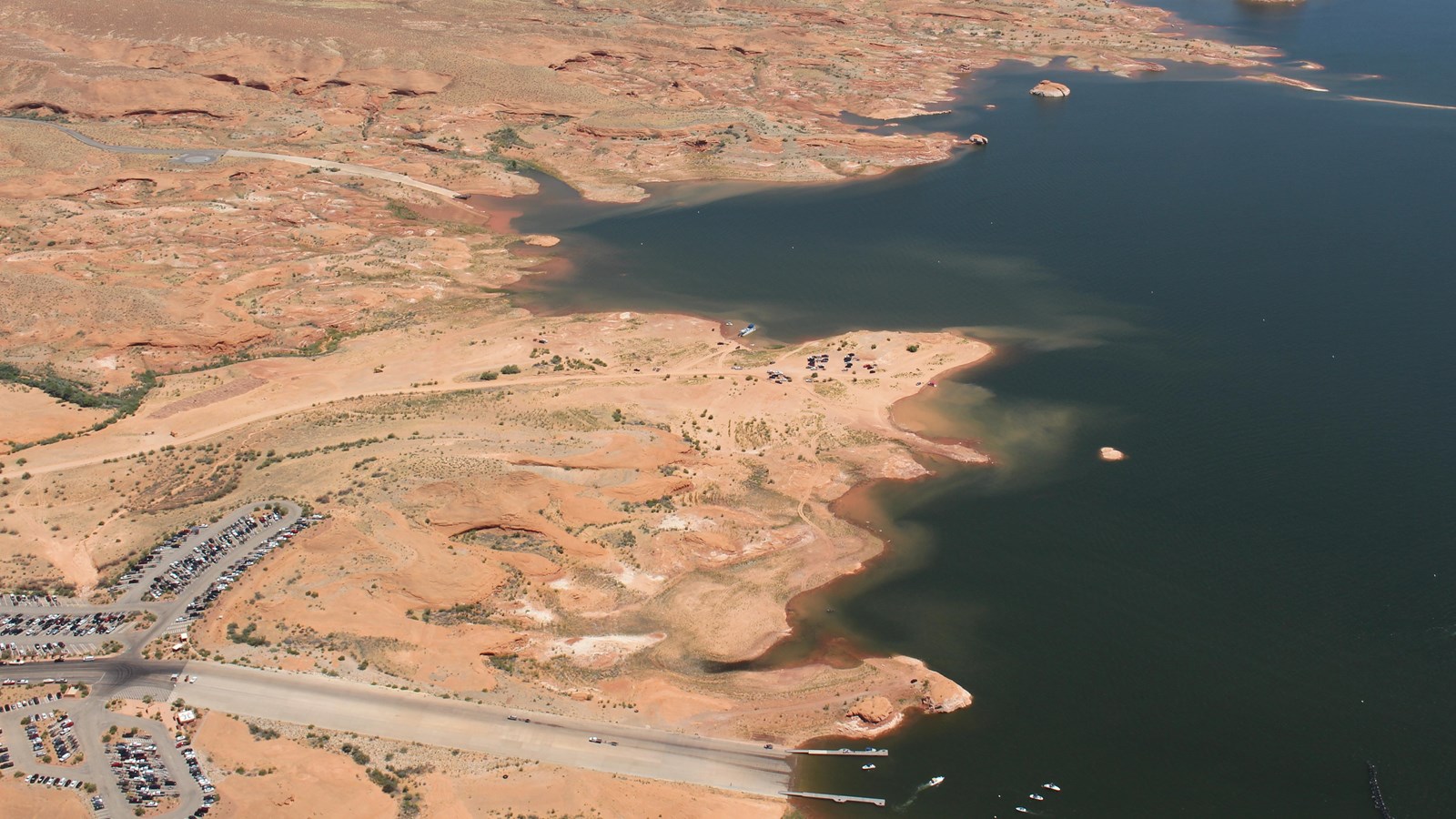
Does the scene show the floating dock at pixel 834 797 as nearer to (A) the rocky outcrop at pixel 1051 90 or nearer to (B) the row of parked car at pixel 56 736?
(B) the row of parked car at pixel 56 736

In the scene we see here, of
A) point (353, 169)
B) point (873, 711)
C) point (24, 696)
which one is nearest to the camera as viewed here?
point (24, 696)

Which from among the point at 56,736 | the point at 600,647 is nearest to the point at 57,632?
the point at 56,736

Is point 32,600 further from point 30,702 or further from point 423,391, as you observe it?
point 423,391

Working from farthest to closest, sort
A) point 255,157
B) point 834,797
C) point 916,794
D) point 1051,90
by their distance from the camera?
1. point 1051,90
2. point 255,157
3. point 916,794
4. point 834,797

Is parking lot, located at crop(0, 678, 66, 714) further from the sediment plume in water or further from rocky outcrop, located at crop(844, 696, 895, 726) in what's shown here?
the sediment plume in water

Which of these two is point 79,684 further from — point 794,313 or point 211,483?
point 794,313

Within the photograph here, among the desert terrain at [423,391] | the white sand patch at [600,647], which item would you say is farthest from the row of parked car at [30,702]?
the white sand patch at [600,647]
